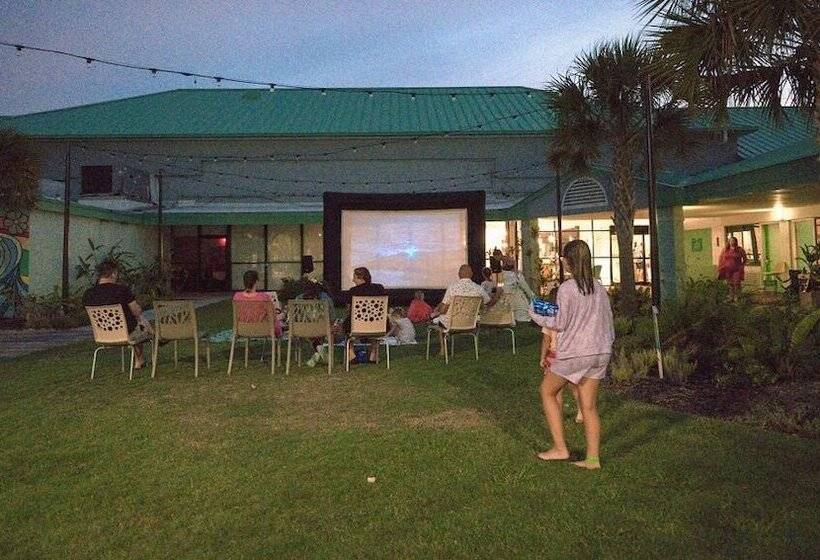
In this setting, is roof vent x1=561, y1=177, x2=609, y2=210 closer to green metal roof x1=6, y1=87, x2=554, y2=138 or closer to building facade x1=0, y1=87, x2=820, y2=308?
building facade x1=0, y1=87, x2=820, y2=308

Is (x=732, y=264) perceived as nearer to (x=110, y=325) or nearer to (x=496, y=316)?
(x=496, y=316)

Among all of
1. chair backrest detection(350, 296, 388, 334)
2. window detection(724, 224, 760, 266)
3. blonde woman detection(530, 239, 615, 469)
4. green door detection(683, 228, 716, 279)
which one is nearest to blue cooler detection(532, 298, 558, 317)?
blonde woman detection(530, 239, 615, 469)

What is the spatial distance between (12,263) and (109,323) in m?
8.94

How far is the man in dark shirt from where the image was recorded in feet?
24.4

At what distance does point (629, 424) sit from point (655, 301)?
2.79m

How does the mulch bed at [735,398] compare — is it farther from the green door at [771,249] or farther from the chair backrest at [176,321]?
the green door at [771,249]

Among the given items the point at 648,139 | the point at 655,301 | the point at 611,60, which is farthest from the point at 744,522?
the point at 611,60

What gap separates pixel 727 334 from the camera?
23.1ft

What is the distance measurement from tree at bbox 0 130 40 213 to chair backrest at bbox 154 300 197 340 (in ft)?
23.6

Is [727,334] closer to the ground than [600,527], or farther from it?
farther from it

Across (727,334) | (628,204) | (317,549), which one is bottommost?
(317,549)

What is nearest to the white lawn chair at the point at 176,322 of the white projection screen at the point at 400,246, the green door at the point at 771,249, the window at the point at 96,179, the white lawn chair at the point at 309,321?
the white lawn chair at the point at 309,321

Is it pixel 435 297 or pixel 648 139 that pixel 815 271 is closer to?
pixel 648 139

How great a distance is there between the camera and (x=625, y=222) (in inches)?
438
